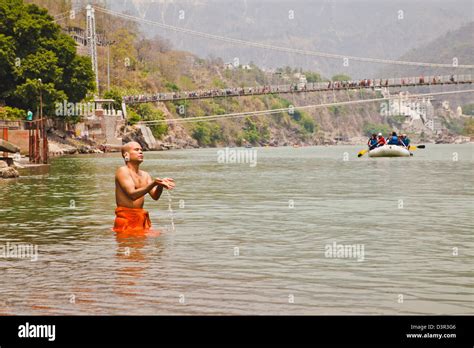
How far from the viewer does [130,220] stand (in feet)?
58.2

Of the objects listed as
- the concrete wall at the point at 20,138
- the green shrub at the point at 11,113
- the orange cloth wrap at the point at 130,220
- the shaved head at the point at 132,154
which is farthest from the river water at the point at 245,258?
the green shrub at the point at 11,113

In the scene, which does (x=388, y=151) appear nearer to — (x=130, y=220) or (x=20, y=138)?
(x=20, y=138)

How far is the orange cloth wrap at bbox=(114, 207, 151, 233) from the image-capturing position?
17578mm

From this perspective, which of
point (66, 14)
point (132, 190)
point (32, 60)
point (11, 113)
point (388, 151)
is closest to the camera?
point (132, 190)

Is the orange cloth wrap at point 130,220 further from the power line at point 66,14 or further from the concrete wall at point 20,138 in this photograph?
the power line at point 66,14

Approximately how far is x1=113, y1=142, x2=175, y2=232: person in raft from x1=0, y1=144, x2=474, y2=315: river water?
1.90 feet

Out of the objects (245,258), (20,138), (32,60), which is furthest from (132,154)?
→ (32,60)

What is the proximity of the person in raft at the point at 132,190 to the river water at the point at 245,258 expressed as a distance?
579 millimetres

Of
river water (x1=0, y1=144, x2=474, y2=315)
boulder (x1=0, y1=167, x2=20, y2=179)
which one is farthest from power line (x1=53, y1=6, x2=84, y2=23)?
river water (x1=0, y1=144, x2=474, y2=315)

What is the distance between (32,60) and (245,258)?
79.0 metres

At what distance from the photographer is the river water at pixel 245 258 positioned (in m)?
→ 11.1

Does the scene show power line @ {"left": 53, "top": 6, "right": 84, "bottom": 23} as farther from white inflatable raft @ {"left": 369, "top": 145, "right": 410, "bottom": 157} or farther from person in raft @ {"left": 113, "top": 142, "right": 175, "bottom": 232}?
person in raft @ {"left": 113, "top": 142, "right": 175, "bottom": 232}

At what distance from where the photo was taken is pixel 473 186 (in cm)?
3659

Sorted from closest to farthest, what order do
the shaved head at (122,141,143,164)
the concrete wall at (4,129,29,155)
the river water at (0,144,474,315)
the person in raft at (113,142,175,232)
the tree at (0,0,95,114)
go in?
1. the river water at (0,144,474,315)
2. the person in raft at (113,142,175,232)
3. the shaved head at (122,141,143,164)
4. the concrete wall at (4,129,29,155)
5. the tree at (0,0,95,114)
